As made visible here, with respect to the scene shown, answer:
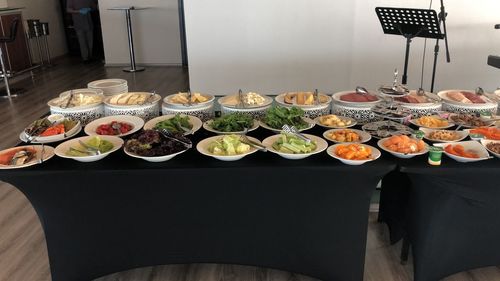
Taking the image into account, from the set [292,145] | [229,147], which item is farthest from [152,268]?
[292,145]

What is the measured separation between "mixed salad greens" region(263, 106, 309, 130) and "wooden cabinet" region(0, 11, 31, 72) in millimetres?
5203

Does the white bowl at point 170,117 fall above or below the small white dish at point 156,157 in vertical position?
above

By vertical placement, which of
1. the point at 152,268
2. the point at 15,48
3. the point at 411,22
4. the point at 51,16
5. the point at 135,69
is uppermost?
the point at 51,16

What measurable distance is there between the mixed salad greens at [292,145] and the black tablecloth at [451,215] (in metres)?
0.32

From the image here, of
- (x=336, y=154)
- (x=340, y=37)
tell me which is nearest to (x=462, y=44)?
(x=340, y=37)

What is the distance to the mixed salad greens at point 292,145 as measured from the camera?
58.2 inches

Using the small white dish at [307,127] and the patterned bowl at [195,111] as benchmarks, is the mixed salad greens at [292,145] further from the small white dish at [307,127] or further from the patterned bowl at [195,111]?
the patterned bowl at [195,111]

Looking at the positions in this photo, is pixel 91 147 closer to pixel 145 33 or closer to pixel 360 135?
pixel 360 135

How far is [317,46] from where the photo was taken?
167 inches

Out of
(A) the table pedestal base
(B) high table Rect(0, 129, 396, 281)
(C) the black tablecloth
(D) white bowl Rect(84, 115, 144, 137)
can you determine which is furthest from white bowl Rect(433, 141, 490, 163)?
(A) the table pedestal base

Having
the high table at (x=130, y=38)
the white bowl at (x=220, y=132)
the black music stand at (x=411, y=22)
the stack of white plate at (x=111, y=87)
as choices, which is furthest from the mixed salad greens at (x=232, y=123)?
the high table at (x=130, y=38)

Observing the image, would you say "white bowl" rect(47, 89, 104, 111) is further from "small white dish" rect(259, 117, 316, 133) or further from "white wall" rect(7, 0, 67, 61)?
"white wall" rect(7, 0, 67, 61)

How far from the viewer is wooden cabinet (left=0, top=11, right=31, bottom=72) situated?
5.58 m

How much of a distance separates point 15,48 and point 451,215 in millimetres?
6184
